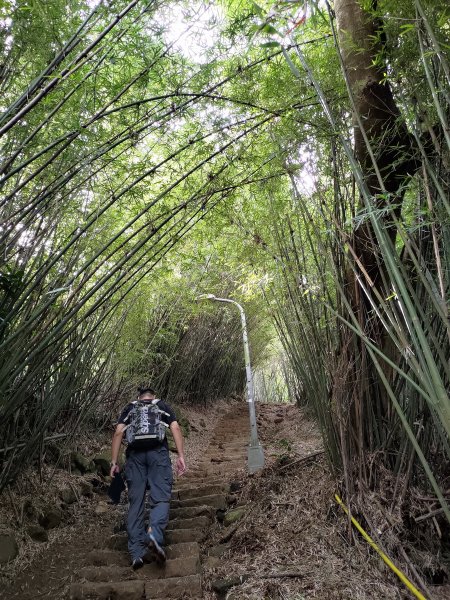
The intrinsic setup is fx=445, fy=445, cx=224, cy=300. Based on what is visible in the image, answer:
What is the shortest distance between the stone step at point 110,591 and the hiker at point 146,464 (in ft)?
0.94

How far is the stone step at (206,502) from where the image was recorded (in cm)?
340

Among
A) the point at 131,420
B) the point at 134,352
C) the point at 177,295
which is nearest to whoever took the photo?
the point at 131,420

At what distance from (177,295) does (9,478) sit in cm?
336

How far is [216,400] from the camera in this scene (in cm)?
1051

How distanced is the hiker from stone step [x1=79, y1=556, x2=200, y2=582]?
11 centimetres

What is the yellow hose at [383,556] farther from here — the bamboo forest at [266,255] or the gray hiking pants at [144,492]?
the gray hiking pants at [144,492]

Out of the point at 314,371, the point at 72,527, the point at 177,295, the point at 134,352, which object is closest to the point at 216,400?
the point at 177,295

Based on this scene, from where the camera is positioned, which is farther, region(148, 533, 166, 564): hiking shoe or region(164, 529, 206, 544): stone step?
region(164, 529, 206, 544): stone step

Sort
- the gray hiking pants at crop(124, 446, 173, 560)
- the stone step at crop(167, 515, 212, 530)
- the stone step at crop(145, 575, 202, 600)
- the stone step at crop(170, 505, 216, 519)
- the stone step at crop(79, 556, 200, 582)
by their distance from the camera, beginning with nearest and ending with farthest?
the stone step at crop(145, 575, 202, 600)
the stone step at crop(79, 556, 200, 582)
the gray hiking pants at crop(124, 446, 173, 560)
the stone step at crop(167, 515, 212, 530)
the stone step at crop(170, 505, 216, 519)

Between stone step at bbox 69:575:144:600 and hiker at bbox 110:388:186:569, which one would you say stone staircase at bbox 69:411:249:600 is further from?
hiker at bbox 110:388:186:569

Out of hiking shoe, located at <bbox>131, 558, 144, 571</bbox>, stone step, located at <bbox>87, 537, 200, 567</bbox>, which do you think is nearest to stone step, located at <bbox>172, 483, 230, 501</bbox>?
stone step, located at <bbox>87, 537, 200, 567</bbox>

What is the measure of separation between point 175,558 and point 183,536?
36 centimetres

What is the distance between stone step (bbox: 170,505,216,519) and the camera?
3258 millimetres

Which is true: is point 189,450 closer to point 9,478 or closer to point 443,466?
point 9,478
